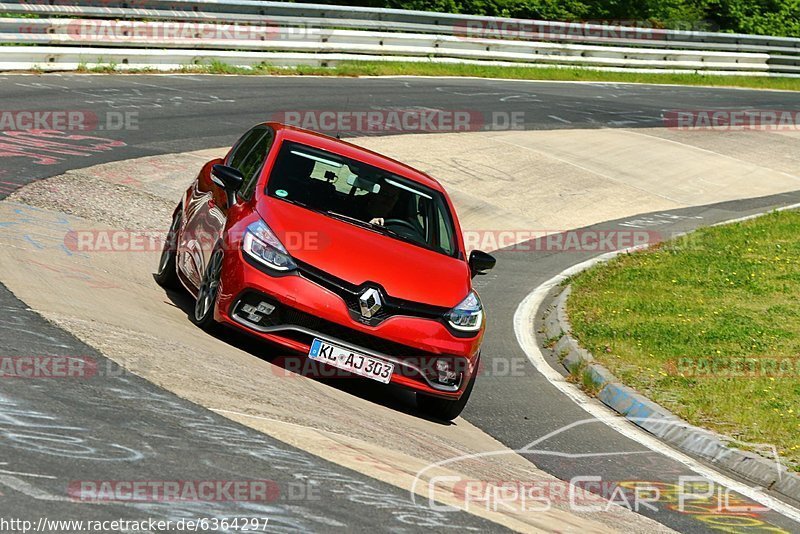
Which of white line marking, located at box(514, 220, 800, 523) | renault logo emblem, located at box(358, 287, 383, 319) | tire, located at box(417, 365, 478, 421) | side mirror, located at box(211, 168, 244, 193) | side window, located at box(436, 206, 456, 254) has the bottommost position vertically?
white line marking, located at box(514, 220, 800, 523)

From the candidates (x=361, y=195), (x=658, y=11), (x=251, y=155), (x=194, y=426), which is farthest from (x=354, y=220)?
(x=658, y=11)

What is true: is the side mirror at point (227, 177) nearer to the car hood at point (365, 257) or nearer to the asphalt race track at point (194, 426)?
the car hood at point (365, 257)

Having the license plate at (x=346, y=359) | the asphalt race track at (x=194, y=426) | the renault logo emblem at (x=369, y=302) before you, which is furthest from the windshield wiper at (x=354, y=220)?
the asphalt race track at (x=194, y=426)

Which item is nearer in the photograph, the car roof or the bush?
the car roof

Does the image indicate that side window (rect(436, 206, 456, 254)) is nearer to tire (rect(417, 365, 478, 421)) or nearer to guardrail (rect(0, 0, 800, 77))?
tire (rect(417, 365, 478, 421))

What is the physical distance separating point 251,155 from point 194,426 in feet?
14.0

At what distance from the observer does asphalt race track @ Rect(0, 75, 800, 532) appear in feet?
16.9

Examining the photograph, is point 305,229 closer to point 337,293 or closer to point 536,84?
point 337,293

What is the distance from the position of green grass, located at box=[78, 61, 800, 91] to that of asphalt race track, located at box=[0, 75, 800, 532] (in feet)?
19.0

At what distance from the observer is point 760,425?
925cm

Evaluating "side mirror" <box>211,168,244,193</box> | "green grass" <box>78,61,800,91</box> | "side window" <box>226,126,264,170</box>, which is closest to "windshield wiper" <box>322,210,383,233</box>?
"side mirror" <box>211,168,244,193</box>

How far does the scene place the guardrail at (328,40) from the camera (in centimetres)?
2192

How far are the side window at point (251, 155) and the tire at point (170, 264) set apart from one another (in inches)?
30.1

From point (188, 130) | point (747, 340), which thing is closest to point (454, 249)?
point (747, 340)
